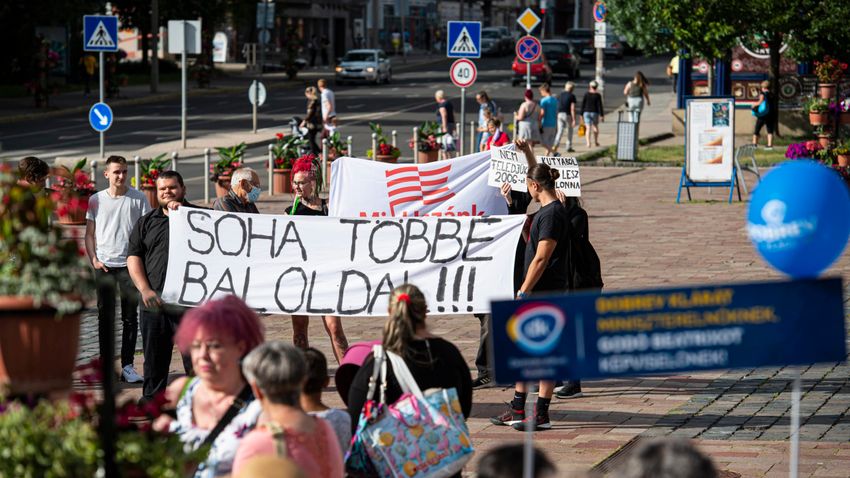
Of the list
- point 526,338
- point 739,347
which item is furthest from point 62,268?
point 739,347

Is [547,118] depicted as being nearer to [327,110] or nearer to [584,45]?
[327,110]

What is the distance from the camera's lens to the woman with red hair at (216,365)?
558 centimetres

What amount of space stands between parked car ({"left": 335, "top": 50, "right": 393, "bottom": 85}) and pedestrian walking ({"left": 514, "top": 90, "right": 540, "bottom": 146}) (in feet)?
102

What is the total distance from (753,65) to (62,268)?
36735 mm

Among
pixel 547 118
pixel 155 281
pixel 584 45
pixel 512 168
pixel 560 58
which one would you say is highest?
pixel 584 45

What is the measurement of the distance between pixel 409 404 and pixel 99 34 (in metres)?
23.6

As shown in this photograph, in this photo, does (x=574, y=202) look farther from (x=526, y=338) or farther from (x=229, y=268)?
(x=526, y=338)

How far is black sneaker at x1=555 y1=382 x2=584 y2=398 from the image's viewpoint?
10.5 metres

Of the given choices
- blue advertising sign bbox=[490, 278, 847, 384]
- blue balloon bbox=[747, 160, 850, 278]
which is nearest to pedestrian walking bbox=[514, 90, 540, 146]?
blue balloon bbox=[747, 160, 850, 278]

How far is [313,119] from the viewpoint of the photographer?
30.7 meters

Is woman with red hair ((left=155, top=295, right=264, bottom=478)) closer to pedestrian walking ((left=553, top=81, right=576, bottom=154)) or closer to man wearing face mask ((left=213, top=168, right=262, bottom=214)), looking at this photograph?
man wearing face mask ((left=213, top=168, right=262, bottom=214))

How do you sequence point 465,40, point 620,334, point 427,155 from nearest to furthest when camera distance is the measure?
point 620,334, point 465,40, point 427,155

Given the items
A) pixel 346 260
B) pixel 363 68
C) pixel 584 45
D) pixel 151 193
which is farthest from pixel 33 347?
pixel 584 45

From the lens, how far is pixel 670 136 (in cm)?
3962
